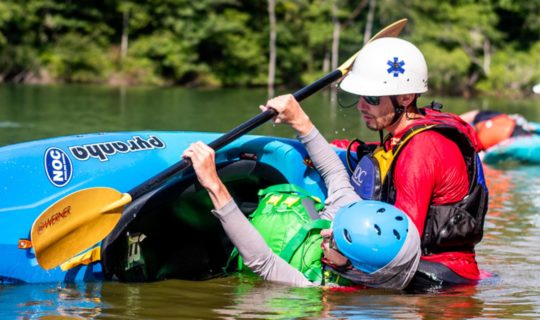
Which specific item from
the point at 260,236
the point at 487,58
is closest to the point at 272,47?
the point at 487,58

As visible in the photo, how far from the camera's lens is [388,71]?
4.08m

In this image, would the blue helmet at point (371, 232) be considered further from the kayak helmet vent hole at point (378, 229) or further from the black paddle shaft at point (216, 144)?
the black paddle shaft at point (216, 144)

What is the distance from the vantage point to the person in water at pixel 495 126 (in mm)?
10398

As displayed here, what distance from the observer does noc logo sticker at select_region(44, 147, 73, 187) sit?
13.6ft

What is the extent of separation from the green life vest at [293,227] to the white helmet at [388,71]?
2.06 feet

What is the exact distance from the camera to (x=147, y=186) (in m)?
4.15

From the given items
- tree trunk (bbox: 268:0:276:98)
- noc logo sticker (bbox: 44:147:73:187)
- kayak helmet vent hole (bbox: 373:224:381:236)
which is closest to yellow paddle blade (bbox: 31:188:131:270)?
noc logo sticker (bbox: 44:147:73:187)

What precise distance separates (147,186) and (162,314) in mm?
634

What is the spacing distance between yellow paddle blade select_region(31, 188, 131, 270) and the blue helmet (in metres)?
1.00

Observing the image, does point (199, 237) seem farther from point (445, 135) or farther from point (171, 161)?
point (445, 135)

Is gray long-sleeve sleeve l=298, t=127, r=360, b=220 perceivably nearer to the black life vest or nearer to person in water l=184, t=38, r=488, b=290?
person in water l=184, t=38, r=488, b=290

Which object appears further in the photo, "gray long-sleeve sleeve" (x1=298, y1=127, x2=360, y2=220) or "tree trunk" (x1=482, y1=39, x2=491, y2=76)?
"tree trunk" (x1=482, y1=39, x2=491, y2=76)

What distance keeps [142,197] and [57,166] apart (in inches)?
→ 16.5

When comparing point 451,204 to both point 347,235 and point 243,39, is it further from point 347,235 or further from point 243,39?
point 243,39
